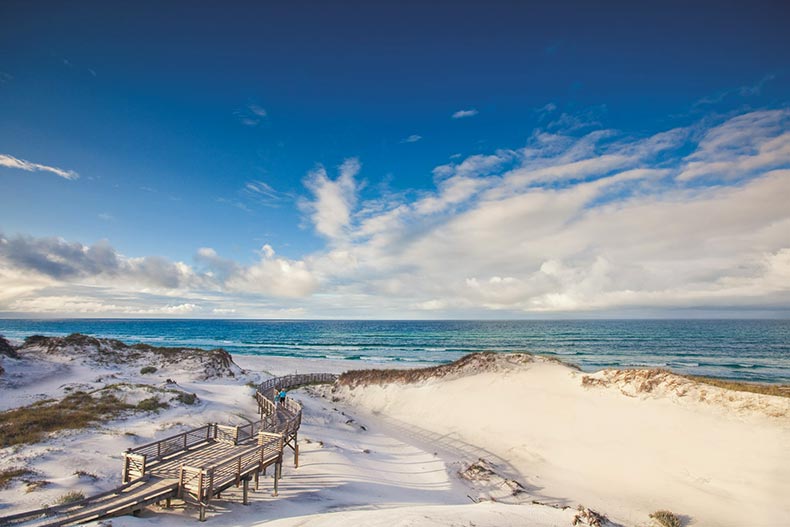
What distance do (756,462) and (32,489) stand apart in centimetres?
3003

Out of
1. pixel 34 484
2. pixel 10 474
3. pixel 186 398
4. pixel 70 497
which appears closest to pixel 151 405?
pixel 186 398

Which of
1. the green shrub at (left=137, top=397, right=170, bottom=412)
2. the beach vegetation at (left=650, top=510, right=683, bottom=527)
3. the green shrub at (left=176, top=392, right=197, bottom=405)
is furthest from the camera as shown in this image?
the green shrub at (left=176, top=392, right=197, bottom=405)

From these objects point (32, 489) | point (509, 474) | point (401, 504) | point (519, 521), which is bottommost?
point (509, 474)

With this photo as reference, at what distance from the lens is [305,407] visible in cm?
2836

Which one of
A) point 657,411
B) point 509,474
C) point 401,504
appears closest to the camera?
point 401,504

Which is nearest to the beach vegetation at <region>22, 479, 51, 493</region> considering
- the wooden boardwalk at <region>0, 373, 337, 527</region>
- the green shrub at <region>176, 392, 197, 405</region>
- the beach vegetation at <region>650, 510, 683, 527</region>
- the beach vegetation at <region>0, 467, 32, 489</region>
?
the beach vegetation at <region>0, 467, 32, 489</region>

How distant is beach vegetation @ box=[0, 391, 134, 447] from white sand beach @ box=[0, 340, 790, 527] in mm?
898

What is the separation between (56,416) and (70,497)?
32.6 ft

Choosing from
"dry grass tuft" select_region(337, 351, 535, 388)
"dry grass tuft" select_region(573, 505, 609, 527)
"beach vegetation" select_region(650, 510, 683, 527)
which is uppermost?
"dry grass tuft" select_region(337, 351, 535, 388)

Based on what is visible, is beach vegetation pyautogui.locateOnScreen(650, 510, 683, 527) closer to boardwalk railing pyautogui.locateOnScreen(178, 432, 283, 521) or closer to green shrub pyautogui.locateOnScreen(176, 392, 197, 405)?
boardwalk railing pyautogui.locateOnScreen(178, 432, 283, 521)

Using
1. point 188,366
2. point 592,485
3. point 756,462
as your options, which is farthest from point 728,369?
point 188,366

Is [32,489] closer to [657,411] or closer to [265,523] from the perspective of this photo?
[265,523]

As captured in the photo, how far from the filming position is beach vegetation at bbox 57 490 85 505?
10985 mm

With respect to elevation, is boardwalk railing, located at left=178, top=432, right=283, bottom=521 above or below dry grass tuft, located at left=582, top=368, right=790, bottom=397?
below
